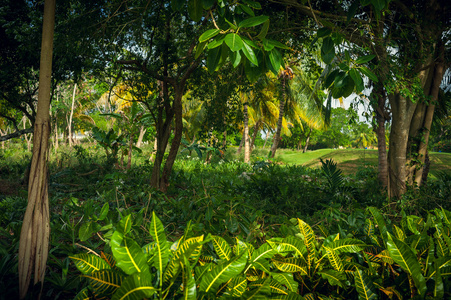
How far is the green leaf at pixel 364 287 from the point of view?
3.45ft

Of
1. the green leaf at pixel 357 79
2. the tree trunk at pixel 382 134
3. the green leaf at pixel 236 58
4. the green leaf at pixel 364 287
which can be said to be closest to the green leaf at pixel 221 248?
the green leaf at pixel 364 287

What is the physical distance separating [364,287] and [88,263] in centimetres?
98

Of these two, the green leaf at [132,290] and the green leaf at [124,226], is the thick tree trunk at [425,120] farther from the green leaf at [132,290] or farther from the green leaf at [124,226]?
the green leaf at [132,290]

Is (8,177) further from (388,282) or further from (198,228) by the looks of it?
(388,282)

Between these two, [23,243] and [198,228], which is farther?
[198,228]

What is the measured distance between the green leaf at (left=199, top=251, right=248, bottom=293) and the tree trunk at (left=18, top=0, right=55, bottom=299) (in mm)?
781

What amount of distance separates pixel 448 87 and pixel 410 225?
20.8 ft

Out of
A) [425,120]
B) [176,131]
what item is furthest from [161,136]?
[425,120]

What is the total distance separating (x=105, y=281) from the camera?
94 cm

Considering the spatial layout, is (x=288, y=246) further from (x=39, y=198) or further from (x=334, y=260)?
(x=39, y=198)

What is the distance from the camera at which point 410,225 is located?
5.08 feet

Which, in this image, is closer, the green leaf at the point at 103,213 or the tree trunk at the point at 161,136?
the green leaf at the point at 103,213

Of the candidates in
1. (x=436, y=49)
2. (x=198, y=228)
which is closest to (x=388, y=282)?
(x=198, y=228)

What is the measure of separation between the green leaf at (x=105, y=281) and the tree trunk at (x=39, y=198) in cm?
45
